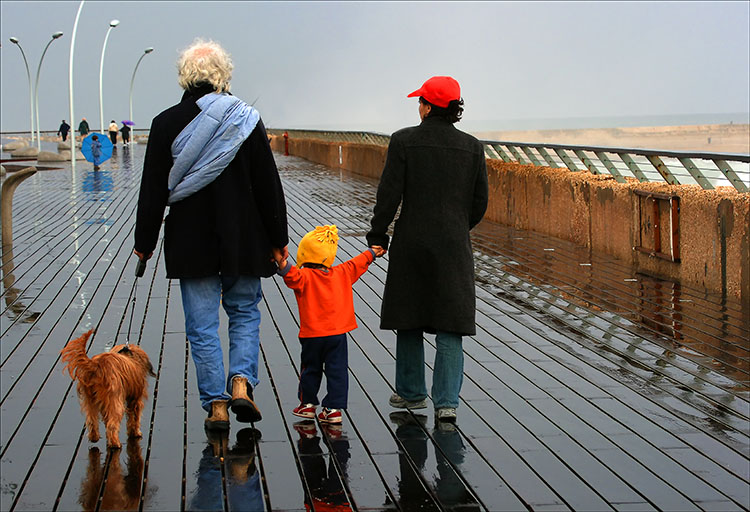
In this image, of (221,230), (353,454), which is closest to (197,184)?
(221,230)

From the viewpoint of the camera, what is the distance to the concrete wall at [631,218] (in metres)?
9.52

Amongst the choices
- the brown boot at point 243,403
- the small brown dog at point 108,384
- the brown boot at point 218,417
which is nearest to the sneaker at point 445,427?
the brown boot at point 243,403

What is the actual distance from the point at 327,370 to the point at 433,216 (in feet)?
3.19

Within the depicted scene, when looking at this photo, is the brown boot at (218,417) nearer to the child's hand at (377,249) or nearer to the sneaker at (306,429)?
the sneaker at (306,429)

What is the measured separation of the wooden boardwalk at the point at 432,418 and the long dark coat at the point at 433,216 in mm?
573

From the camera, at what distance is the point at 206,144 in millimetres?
5477

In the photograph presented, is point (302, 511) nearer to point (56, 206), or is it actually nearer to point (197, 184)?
point (197, 184)

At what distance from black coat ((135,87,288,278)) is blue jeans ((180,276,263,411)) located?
0.42ft

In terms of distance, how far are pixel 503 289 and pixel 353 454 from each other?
5.26 metres

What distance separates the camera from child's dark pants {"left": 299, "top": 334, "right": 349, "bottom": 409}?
5676mm

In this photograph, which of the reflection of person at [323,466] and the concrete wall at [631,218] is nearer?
the reflection of person at [323,466]

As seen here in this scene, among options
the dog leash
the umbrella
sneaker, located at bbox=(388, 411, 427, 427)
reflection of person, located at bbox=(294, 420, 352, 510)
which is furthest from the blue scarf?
the umbrella

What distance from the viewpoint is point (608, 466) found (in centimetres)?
493

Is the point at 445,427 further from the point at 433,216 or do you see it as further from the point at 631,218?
the point at 631,218
